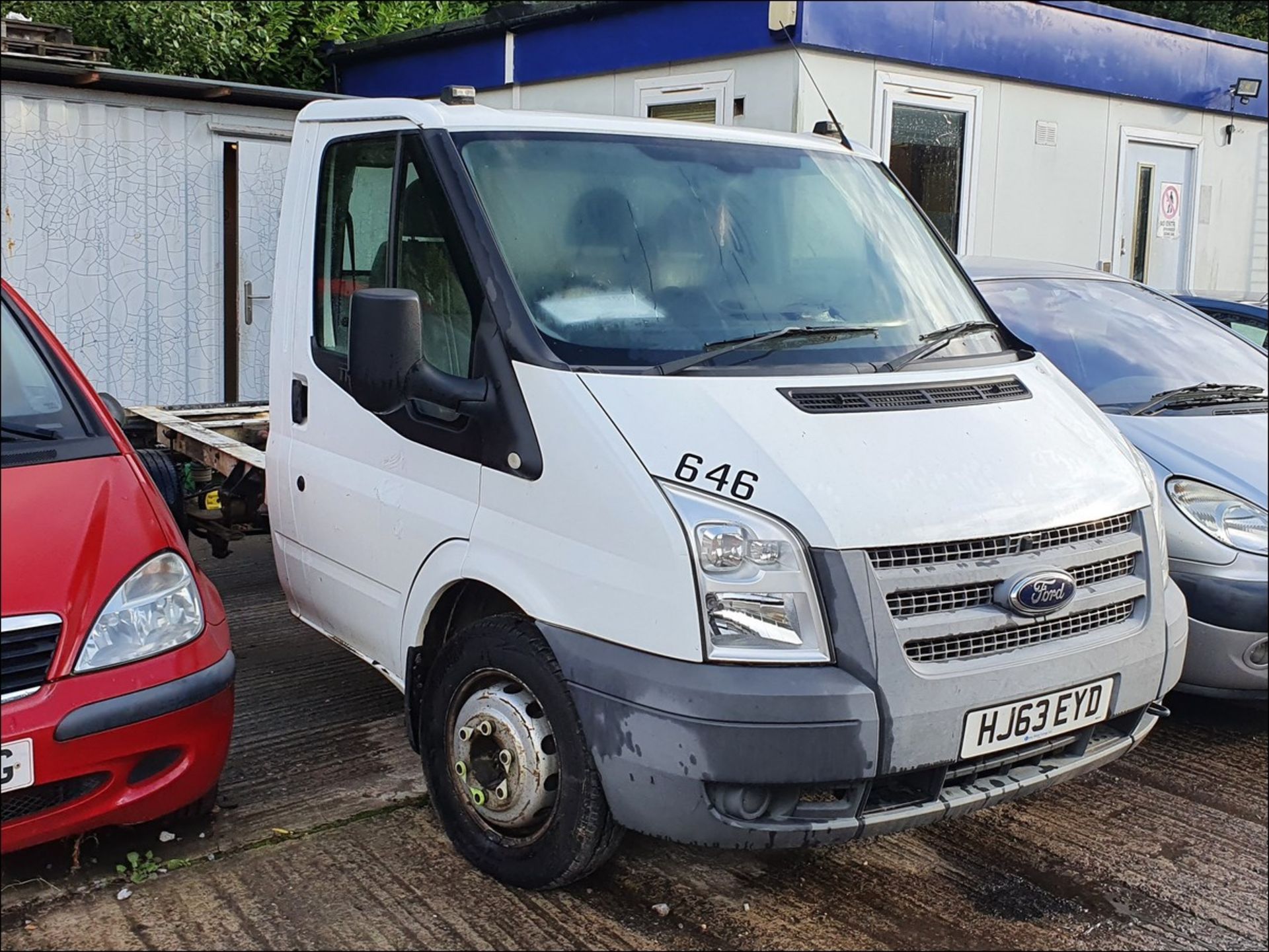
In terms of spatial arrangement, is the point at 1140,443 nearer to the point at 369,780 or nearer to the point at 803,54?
the point at 369,780

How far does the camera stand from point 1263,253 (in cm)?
1435

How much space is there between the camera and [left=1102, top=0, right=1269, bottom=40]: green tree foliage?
20.4 metres

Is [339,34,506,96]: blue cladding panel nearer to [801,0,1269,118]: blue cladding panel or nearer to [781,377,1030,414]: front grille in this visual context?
[801,0,1269,118]: blue cladding panel

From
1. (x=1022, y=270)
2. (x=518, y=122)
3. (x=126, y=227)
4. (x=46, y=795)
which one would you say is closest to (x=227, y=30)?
(x=126, y=227)

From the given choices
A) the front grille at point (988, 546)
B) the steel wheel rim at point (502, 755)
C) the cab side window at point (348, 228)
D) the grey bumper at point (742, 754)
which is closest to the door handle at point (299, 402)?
the cab side window at point (348, 228)

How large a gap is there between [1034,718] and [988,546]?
1.50 feet

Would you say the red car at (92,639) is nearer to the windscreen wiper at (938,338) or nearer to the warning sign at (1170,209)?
the windscreen wiper at (938,338)

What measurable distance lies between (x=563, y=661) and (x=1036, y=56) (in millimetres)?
9436

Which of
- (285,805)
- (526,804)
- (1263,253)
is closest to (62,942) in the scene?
(285,805)

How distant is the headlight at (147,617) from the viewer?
3.24 meters

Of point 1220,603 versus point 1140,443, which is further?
point 1140,443

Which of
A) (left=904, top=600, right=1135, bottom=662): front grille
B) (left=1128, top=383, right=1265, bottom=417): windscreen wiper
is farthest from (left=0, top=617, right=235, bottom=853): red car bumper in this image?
(left=1128, top=383, right=1265, bottom=417): windscreen wiper

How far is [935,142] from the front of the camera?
10414 mm

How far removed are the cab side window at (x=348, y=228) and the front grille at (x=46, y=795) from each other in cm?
152
